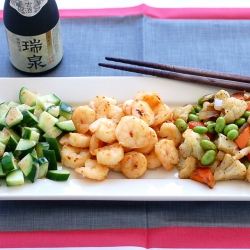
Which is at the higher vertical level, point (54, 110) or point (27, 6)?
point (27, 6)

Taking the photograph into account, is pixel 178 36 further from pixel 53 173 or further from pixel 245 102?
pixel 53 173

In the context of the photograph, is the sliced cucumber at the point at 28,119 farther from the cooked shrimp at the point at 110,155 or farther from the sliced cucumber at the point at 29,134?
the cooked shrimp at the point at 110,155

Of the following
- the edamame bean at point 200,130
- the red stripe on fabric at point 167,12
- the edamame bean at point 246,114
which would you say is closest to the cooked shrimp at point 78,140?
the edamame bean at point 200,130

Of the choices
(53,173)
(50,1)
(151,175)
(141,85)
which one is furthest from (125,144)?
(50,1)

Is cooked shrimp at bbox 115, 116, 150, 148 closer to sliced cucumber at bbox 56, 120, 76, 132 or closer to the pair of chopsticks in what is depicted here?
sliced cucumber at bbox 56, 120, 76, 132

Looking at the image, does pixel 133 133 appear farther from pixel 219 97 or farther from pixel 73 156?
pixel 219 97

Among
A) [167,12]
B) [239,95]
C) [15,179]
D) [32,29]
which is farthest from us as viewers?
[167,12]

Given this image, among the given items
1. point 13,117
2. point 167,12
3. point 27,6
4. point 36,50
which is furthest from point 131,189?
point 167,12

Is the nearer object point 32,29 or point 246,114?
point 246,114
